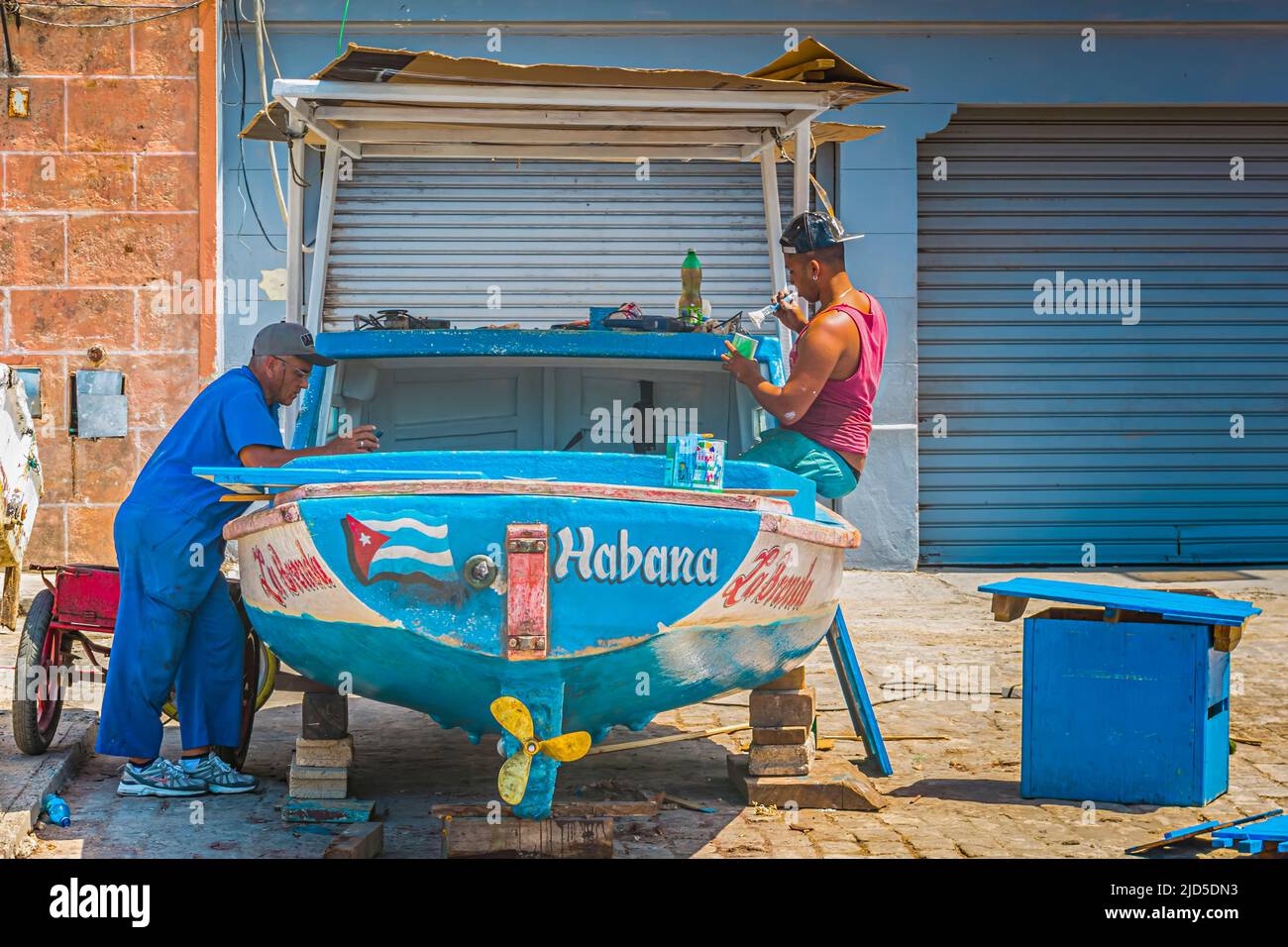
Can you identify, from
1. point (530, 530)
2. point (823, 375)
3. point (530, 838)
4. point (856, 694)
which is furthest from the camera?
point (856, 694)

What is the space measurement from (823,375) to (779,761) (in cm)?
141

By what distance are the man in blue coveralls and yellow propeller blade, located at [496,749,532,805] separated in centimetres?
141

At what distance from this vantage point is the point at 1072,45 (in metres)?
11.0

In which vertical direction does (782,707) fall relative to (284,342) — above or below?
below

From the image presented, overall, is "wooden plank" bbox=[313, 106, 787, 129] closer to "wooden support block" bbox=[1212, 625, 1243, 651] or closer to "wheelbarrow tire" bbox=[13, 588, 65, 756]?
"wheelbarrow tire" bbox=[13, 588, 65, 756]

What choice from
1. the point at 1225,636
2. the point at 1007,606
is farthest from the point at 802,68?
the point at 1225,636

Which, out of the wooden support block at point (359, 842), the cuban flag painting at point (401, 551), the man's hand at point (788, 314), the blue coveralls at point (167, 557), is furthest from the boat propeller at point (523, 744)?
the man's hand at point (788, 314)

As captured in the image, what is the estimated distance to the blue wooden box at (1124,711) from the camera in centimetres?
480

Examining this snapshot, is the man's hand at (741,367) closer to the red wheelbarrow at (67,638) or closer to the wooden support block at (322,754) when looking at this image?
the wooden support block at (322,754)

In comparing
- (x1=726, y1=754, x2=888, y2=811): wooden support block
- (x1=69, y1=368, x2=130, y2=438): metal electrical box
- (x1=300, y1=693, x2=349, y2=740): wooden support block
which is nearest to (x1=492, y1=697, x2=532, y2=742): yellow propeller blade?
(x1=300, y1=693, x2=349, y2=740): wooden support block

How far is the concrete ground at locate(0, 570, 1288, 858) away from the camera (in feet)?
14.6

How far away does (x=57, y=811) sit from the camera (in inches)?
186

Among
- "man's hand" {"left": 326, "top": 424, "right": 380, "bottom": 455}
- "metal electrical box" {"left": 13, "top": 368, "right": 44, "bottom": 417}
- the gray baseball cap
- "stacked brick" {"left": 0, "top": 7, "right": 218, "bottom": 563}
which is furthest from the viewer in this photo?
"stacked brick" {"left": 0, "top": 7, "right": 218, "bottom": 563}

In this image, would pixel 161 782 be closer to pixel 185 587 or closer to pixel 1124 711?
pixel 185 587
